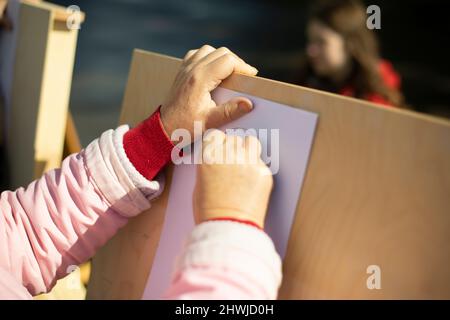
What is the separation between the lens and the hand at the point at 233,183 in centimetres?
46

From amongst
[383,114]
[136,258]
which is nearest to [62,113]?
[136,258]

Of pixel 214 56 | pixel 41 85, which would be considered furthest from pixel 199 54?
pixel 41 85

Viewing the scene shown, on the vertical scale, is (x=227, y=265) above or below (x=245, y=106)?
below

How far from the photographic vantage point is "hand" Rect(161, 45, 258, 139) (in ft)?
1.86

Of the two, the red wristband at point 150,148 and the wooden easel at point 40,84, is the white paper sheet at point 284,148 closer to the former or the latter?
the red wristband at point 150,148

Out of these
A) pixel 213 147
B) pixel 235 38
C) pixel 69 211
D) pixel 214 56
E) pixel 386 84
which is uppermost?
pixel 235 38

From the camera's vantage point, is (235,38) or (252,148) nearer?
(252,148)

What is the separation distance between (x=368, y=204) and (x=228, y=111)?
0.65ft

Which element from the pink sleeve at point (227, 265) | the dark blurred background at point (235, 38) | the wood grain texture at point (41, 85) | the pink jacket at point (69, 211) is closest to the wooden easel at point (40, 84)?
the wood grain texture at point (41, 85)

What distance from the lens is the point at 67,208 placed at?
60cm

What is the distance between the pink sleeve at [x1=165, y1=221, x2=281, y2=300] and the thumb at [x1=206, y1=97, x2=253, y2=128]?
155 millimetres

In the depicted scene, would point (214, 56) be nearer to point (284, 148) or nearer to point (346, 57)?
point (284, 148)

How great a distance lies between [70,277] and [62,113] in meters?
0.48

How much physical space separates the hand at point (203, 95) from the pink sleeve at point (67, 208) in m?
0.08
